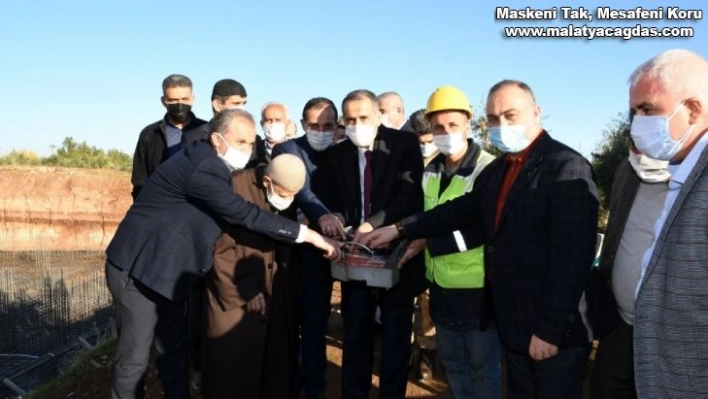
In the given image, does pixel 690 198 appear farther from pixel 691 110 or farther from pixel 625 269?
pixel 625 269

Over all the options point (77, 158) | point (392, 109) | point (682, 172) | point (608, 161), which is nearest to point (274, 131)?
point (392, 109)

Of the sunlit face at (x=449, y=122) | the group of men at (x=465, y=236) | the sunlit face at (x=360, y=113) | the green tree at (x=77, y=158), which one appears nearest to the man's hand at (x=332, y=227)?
the group of men at (x=465, y=236)

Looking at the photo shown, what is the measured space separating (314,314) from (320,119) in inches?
58.6

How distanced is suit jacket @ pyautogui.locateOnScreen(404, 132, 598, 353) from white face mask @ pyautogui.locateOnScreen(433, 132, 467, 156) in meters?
0.54

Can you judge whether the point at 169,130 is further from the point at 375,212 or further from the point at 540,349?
the point at 540,349

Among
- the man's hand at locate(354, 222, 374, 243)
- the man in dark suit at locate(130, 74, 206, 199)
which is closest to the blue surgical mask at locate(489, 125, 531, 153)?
the man's hand at locate(354, 222, 374, 243)

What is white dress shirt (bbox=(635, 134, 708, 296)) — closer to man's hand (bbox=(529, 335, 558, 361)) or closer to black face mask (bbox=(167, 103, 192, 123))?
man's hand (bbox=(529, 335, 558, 361))

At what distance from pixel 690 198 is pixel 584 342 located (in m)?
1.11

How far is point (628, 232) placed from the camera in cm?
260

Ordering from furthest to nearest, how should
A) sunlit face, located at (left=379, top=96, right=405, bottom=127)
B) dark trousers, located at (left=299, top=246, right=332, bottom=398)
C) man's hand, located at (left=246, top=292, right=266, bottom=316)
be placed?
sunlit face, located at (left=379, top=96, right=405, bottom=127) < dark trousers, located at (left=299, top=246, right=332, bottom=398) < man's hand, located at (left=246, top=292, right=266, bottom=316)

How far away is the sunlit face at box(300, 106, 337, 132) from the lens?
435 cm

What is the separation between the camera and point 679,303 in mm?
1800

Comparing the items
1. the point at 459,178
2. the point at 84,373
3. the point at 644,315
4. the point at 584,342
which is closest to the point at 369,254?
the point at 459,178

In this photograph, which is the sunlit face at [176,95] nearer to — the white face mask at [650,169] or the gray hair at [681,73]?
the white face mask at [650,169]
